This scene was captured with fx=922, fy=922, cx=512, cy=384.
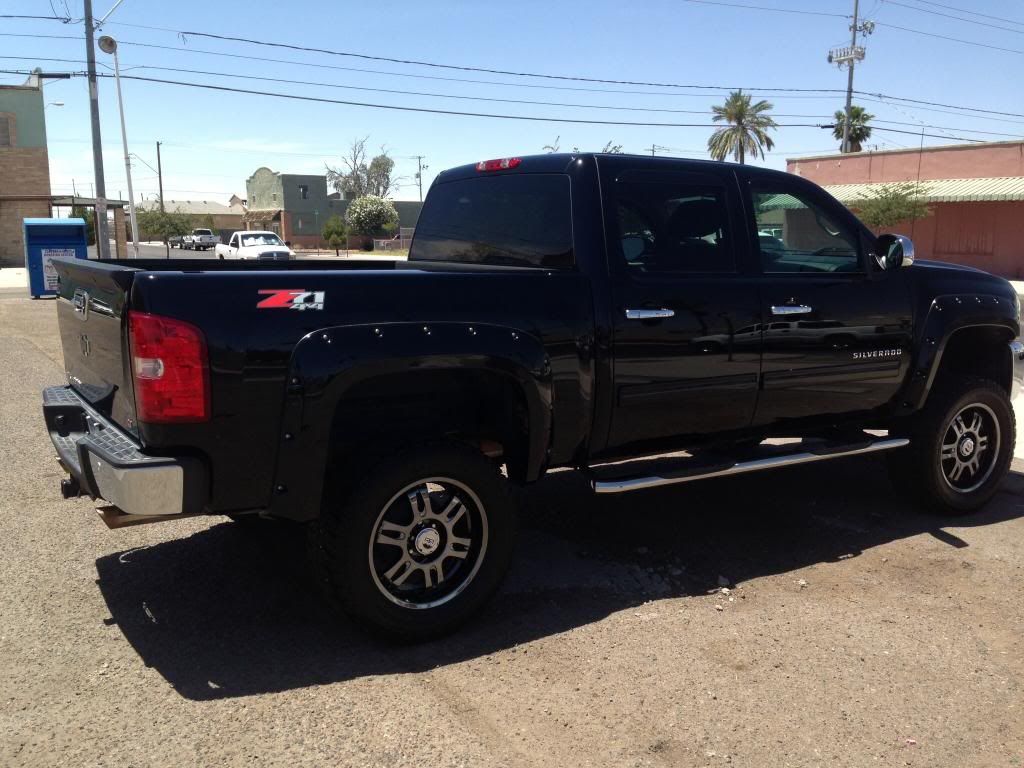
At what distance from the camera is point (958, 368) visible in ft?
20.0

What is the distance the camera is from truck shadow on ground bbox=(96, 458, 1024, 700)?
380cm

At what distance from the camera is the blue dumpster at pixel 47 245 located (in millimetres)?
20875

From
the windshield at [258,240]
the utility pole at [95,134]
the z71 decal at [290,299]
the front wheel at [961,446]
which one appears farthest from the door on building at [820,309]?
the windshield at [258,240]

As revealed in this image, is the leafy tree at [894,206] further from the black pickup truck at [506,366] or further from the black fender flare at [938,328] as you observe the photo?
the black pickup truck at [506,366]

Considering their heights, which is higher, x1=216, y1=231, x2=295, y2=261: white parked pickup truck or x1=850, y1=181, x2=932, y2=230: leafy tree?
x1=850, y1=181, x2=932, y2=230: leafy tree

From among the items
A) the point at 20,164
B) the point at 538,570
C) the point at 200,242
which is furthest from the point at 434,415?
the point at 200,242

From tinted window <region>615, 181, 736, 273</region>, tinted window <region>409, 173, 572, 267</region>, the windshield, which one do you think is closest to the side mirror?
tinted window <region>615, 181, 736, 273</region>

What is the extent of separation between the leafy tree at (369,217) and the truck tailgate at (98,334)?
218ft

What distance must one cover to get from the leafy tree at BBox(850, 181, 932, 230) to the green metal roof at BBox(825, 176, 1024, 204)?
0.37 m

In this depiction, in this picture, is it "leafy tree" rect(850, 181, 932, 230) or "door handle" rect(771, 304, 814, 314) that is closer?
"door handle" rect(771, 304, 814, 314)

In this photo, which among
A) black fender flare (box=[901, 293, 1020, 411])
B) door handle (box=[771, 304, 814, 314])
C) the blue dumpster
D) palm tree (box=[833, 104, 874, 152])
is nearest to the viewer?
door handle (box=[771, 304, 814, 314])

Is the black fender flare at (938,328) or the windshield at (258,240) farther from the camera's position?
the windshield at (258,240)

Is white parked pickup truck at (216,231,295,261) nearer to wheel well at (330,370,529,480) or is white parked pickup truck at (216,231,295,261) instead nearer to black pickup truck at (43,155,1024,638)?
black pickup truck at (43,155,1024,638)

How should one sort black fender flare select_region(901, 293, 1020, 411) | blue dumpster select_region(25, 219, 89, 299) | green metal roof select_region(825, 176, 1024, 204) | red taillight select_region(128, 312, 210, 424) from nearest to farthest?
red taillight select_region(128, 312, 210, 424) → black fender flare select_region(901, 293, 1020, 411) → blue dumpster select_region(25, 219, 89, 299) → green metal roof select_region(825, 176, 1024, 204)
